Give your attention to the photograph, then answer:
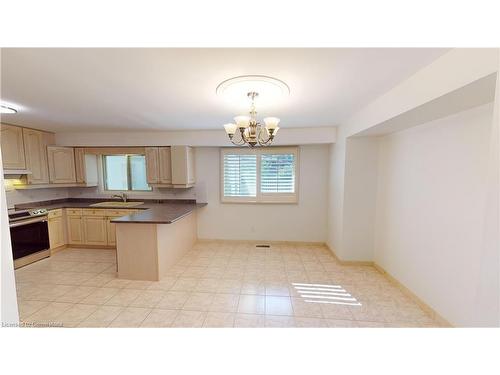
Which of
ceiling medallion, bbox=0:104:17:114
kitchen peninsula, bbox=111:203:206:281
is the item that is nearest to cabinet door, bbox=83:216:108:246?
kitchen peninsula, bbox=111:203:206:281

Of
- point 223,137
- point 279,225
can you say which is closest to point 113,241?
point 223,137

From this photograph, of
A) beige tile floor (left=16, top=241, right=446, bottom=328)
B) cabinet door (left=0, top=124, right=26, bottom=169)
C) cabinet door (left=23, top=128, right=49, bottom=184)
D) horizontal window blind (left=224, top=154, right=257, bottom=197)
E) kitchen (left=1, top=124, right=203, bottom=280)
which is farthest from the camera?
horizontal window blind (left=224, top=154, right=257, bottom=197)

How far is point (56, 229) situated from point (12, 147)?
1.58m

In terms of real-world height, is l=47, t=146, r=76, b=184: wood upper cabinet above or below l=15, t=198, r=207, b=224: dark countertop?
above

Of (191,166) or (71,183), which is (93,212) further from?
(191,166)

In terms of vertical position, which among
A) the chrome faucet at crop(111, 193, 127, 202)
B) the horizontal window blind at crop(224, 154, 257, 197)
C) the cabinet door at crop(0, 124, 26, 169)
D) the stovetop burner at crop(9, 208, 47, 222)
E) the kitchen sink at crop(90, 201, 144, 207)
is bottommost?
the stovetop burner at crop(9, 208, 47, 222)

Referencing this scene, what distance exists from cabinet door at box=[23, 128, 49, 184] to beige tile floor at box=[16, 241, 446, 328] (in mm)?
1525

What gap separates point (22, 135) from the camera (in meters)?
3.51

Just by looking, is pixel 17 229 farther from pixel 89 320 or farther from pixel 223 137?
pixel 223 137

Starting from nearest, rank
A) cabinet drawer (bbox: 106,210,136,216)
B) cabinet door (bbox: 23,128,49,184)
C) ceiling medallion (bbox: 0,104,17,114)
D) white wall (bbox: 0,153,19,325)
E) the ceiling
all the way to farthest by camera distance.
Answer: white wall (bbox: 0,153,19,325), the ceiling, ceiling medallion (bbox: 0,104,17,114), cabinet door (bbox: 23,128,49,184), cabinet drawer (bbox: 106,210,136,216)

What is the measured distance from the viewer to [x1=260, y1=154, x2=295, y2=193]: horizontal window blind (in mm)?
4277

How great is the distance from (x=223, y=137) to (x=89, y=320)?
319 centimetres

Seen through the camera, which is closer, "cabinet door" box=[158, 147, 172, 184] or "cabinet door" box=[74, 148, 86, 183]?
Result: "cabinet door" box=[158, 147, 172, 184]

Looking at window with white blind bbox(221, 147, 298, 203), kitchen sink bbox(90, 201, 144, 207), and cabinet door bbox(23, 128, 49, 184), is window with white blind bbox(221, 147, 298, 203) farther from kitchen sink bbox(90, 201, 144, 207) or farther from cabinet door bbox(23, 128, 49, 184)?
cabinet door bbox(23, 128, 49, 184)
